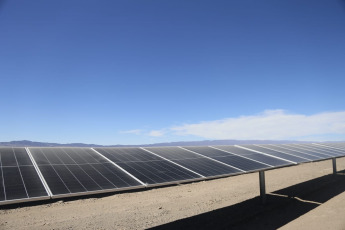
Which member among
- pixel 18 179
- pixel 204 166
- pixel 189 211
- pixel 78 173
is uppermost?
pixel 18 179

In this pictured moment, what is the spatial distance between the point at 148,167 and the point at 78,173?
4118mm

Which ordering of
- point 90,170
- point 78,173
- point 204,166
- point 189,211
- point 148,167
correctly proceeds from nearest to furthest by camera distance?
point 78,173 < point 90,170 < point 148,167 < point 204,166 < point 189,211

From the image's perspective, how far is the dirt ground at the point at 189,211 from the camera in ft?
42.6

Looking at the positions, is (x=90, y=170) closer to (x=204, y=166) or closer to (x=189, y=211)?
(x=204, y=166)

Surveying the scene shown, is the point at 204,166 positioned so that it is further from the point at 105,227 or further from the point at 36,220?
the point at 36,220

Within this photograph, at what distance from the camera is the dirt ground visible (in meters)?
13.0

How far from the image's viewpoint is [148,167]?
48.4ft

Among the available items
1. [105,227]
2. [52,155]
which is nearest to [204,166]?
[105,227]

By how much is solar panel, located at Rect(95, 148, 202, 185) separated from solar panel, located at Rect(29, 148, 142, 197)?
27.5 inches

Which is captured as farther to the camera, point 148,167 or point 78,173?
point 148,167

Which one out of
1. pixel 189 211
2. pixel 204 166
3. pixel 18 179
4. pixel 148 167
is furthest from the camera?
pixel 189 211

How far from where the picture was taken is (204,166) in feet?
49.8

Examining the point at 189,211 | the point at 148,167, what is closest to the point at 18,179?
the point at 148,167

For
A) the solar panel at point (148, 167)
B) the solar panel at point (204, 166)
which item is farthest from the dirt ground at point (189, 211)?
the solar panel at point (148, 167)
